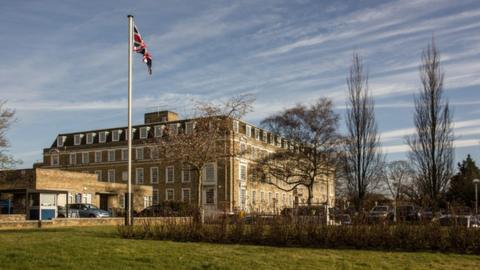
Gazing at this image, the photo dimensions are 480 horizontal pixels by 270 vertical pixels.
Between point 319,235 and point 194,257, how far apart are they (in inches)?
206

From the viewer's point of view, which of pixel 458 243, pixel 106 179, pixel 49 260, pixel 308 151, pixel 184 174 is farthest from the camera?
pixel 106 179

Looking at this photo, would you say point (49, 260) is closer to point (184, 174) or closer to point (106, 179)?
point (184, 174)

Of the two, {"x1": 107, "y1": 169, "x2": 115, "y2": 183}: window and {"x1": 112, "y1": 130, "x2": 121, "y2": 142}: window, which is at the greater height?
{"x1": 112, "y1": 130, "x2": 121, "y2": 142}: window

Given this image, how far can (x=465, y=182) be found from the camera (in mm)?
60781

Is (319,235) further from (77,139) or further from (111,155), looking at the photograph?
(77,139)

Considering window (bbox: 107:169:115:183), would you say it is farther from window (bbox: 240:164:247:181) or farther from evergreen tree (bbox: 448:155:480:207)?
evergreen tree (bbox: 448:155:480:207)

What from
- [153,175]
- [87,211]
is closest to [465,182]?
[87,211]

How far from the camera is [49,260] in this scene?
12727 mm

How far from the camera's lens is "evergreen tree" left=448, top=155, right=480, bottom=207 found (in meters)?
56.1

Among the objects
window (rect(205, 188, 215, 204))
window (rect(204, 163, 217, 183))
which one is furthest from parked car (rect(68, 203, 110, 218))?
window (rect(204, 163, 217, 183))

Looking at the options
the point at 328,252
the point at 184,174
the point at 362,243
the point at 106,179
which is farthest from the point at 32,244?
the point at 106,179

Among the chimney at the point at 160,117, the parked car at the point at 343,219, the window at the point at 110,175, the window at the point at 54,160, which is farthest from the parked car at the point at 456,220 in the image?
the window at the point at 54,160

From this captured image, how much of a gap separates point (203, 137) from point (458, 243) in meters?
15.6

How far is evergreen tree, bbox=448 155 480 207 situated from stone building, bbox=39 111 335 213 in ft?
52.2
